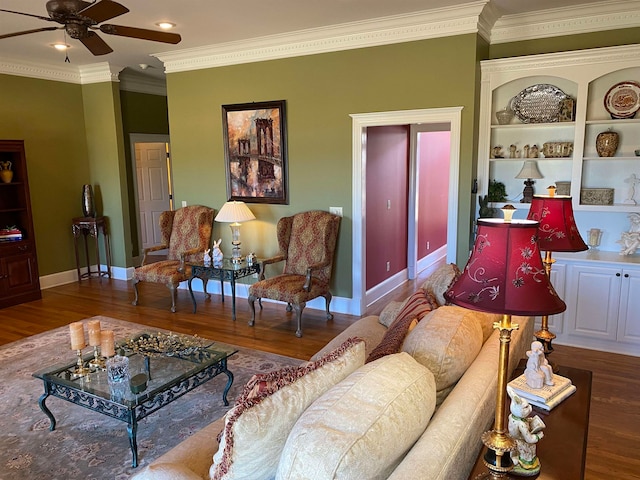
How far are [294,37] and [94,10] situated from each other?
261 cm

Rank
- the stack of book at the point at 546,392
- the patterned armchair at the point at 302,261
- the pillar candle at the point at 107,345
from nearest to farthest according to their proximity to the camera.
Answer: the stack of book at the point at 546,392 < the pillar candle at the point at 107,345 < the patterned armchair at the point at 302,261

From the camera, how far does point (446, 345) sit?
1.87m

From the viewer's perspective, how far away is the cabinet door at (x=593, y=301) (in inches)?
155

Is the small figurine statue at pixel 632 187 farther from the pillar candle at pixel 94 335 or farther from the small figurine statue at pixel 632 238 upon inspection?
the pillar candle at pixel 94 335

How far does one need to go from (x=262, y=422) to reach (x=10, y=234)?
18.6ft

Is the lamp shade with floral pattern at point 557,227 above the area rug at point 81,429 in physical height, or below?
above

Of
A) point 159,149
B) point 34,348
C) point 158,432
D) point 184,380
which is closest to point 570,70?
point 184,380

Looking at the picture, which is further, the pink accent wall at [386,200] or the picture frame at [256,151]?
the pink accent wall at [386,200]

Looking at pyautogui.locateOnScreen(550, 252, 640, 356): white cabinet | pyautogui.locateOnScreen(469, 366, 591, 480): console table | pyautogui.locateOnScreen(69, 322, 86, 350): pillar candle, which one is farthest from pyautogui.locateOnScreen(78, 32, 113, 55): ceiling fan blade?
pyautogui.locateOnScreen(550, 252, 640, 356): white cabinet

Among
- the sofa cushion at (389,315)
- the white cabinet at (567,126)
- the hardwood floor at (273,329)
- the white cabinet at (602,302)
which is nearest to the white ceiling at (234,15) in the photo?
the white cabinet at (567,126)

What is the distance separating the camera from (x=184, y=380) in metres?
2.83

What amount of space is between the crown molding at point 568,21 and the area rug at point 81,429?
367cm

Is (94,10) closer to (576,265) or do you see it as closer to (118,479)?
(118,479)

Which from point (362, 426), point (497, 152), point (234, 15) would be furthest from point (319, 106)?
point (362, 426)
